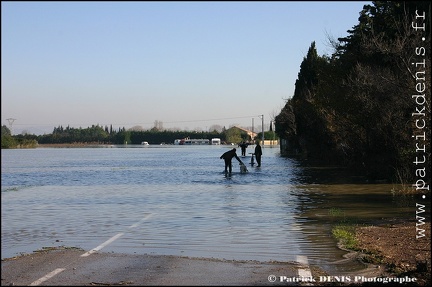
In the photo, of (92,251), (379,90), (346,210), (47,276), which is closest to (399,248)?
(92,251)

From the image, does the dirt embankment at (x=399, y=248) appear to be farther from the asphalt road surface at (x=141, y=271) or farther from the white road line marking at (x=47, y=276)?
the white road line marking at (x=47, y=276)

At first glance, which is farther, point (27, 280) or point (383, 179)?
point (383, 179)

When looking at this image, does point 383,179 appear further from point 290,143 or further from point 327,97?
point 290,143

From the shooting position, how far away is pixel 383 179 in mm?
30109

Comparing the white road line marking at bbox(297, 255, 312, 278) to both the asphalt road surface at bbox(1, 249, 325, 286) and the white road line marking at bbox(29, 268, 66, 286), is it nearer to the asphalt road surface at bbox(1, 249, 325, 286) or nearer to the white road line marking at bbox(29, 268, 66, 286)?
the asphalt road surface at bbox(1, 249, 325, 286)

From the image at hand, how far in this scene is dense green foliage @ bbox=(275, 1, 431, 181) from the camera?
19.8m

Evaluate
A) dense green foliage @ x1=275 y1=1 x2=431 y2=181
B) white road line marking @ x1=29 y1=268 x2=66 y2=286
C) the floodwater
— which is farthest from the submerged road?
dense green foliage @ x1=275 y1=1 x2=431 y2=181

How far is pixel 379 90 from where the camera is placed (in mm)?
24641

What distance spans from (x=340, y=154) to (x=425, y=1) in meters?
22.9

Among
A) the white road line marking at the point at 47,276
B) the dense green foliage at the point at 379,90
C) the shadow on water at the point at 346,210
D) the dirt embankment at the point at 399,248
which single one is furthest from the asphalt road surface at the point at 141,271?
the dense green foliage at the point at 379,90

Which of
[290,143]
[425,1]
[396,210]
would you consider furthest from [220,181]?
[290,143]

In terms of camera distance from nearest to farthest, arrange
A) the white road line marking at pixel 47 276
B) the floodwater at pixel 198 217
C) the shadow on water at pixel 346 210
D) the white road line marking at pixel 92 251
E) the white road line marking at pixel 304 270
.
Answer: the white road line marking at pixel 47 276 → the white road line marking at pixel 92 251 → the white road line marking at pixel 304 270 → the shadow on water at pixel 346 210 → the floodwater at pixel 198 217

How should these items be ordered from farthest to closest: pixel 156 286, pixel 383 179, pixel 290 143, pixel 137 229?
pixel 290 143 → pixel 383 179 → pixel 137 229 → pixel 156 286

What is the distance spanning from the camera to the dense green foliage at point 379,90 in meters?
19.8
